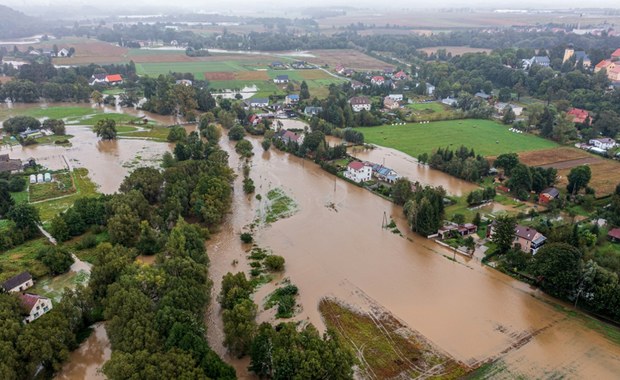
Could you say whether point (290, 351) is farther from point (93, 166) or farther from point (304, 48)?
point (304, 48)

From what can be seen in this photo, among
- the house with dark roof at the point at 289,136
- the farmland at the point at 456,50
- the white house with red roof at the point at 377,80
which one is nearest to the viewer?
the house with dark roof at the point at 289,136

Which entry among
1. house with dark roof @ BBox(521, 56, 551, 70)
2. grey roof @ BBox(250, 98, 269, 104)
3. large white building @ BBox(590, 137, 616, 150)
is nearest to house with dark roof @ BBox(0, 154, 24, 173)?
grey roof @ BBox(250, 98, 269, 104)

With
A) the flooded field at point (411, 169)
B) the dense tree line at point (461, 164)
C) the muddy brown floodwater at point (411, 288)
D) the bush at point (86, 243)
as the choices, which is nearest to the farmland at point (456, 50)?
the flooded field at point (411, 169)

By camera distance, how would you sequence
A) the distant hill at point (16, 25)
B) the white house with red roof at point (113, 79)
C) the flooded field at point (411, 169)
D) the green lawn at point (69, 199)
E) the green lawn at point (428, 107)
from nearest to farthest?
the green lawn at point (69, 199), the flooded field at point (411, 169), the green lawn at point (428, 107), the white house with red roof at point (113, 79), the distant hill at point (16, 25)

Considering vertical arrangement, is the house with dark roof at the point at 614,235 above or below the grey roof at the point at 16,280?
below

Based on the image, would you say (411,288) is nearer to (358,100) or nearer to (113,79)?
(358,100)

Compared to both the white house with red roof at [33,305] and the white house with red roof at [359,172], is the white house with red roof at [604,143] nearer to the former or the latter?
the white house with red roof at [359,172]
